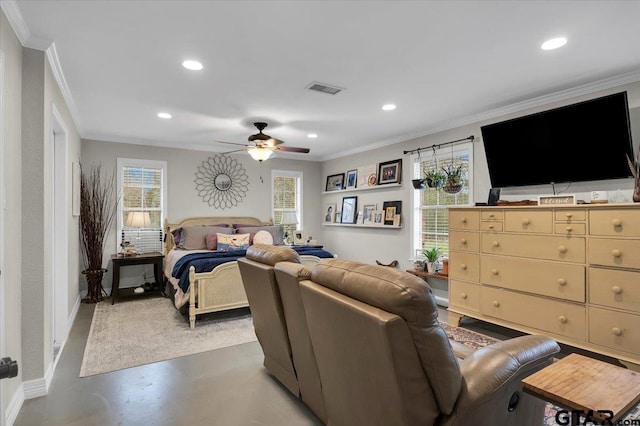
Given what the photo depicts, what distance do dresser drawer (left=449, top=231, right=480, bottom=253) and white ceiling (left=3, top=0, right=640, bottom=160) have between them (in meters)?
1.47

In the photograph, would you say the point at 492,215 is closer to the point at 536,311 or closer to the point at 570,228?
the point at 570,228

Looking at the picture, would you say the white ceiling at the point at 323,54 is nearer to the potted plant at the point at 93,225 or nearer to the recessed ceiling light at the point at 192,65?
the recessed ceiling light at the point at 192,65

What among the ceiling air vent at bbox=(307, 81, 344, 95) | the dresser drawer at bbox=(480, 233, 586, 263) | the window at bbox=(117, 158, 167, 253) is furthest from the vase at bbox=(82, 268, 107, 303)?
the dresser drawer at bbox=(480, 233, 586, 263)

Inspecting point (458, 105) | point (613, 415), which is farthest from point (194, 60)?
point (613, 415)

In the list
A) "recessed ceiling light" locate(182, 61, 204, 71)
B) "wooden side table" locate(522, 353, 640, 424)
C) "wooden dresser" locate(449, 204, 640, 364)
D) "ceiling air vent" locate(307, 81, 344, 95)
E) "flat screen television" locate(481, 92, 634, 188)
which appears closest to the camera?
"wooden side table" locate(522, 353, 640, 424)

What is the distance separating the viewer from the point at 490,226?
352cm

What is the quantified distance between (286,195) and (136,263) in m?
3.10

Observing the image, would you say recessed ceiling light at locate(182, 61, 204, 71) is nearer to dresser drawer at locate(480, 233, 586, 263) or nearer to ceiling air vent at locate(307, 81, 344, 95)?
ceiling air vent at locate(307, 81, 344, 95)

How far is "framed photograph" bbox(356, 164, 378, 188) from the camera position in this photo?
19.6ft

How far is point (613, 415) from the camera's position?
1079mm

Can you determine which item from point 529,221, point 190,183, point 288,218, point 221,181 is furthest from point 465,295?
point 190,183

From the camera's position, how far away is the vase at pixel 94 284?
4.92 meters

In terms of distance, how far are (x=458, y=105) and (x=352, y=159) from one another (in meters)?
2.82

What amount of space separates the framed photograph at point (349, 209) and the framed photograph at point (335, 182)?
28cm
